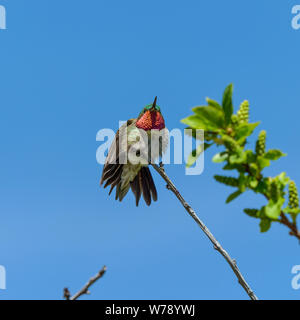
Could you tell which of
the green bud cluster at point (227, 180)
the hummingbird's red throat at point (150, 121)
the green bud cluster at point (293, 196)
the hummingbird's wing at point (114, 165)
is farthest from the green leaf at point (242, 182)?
the hummingbird's red throat at point (150, 121)

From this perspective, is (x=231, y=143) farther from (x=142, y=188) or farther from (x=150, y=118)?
(x=150, y=118)

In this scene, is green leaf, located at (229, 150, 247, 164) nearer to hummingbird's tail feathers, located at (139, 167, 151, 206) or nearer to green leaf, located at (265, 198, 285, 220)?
green leaf, located at (265, 198, 285, 220)

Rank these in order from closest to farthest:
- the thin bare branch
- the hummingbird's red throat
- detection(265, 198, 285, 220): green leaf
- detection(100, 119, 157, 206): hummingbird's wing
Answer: detection(265, 198, 285, 220): green leaf, the thin bare branch, detection(100, 119, 157, 206): hummingbird's wing, the hummingbird's red throat

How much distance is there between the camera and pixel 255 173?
4.51 feet

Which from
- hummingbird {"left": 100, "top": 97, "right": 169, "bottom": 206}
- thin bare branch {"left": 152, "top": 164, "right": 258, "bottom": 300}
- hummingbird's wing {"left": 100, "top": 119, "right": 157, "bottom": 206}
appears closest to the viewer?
thin bare branch {"left": 152, "top": 164, "right": 258, "bottom": 300}

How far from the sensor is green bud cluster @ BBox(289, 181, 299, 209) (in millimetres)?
1359

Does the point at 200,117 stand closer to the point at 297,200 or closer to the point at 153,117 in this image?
the point at 297,200

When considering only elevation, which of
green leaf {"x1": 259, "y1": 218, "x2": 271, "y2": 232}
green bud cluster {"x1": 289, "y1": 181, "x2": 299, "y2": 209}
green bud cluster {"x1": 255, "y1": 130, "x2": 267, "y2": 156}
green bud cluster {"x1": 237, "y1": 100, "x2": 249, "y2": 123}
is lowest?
green leaf {"x1": 259, "y1": 218, "x2": 271, "y2": 232}

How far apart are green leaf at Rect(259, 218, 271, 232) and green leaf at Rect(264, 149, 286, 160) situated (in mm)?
206

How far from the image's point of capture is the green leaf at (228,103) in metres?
1.42

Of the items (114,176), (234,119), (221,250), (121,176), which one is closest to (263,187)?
(234,119)

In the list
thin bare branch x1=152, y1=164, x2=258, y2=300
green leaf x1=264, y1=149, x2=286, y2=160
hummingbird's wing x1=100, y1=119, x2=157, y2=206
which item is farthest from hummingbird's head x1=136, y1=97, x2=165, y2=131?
green leaf x1=264, y1=149, x2=286, y2=160

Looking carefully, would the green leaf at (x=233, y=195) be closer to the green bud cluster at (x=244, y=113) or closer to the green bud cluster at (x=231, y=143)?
the green bud cluster at (x=231, y=143)
